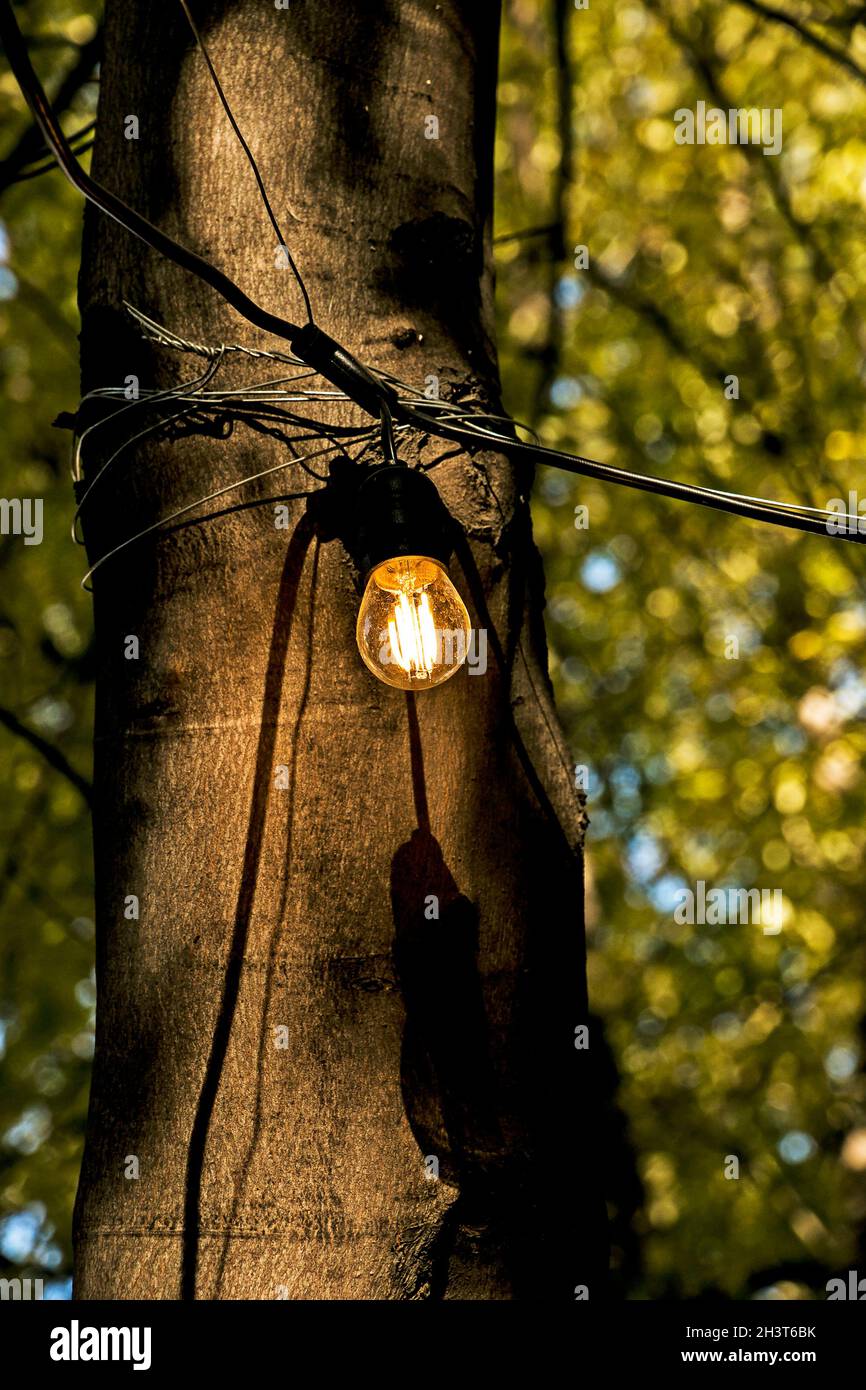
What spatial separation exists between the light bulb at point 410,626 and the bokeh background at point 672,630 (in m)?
3.75

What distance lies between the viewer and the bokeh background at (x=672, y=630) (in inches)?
212

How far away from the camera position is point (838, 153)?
5.60 metres

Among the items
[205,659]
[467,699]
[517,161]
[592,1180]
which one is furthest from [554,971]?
[517,161]

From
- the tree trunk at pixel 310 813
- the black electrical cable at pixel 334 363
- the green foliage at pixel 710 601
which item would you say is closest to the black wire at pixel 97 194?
the black electrical cable at pixel 334 363

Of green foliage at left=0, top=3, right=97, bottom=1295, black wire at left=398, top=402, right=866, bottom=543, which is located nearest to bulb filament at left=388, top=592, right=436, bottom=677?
black wire at left=398, top=402, right=866, bottom=543

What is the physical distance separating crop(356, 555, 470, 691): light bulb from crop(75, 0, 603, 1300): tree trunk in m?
0.07

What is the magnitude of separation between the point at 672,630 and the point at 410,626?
5.39 metres

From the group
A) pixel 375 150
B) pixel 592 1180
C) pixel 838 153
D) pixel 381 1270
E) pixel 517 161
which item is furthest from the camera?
pixel 517 161

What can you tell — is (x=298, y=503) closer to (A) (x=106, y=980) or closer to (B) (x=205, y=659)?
(B) (x=205, y=659)

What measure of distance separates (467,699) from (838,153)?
5.19 meters

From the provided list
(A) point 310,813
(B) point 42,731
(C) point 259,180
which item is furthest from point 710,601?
(A) point 310,813

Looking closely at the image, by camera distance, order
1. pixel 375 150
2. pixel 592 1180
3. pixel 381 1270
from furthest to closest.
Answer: pixel 375 150, pixel 592 1180, pixel 381 1270

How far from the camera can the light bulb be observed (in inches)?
58.2

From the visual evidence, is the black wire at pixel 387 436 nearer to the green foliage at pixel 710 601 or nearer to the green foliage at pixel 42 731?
the green foliage at pixel 42 731
